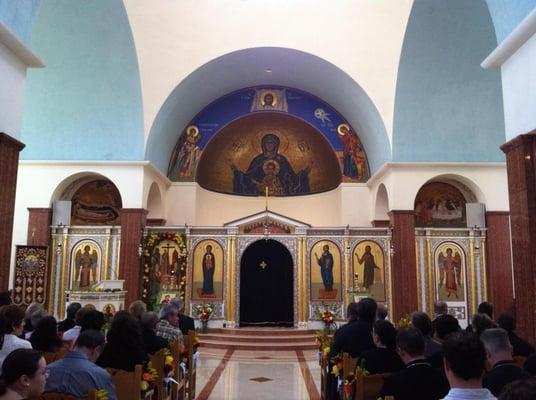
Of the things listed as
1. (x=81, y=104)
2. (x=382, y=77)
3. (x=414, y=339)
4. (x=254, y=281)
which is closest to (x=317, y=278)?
(x=254, y=281)

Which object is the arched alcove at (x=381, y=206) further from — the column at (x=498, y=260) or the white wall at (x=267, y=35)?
the column at (x=498, y=260)

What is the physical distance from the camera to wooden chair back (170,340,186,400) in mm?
6648

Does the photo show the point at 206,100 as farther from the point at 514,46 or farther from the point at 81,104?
the point at 514,46

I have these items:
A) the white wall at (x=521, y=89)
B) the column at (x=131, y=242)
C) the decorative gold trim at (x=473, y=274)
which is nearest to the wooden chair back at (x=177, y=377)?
the white wall at (x=521, y=89)

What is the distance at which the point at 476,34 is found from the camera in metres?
14.1

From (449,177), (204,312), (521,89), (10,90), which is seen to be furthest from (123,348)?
(449,177)

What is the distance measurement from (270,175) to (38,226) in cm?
947

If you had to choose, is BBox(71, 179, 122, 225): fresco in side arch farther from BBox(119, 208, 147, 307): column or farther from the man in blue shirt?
the man in blue shirt

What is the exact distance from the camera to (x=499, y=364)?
12.5 feet

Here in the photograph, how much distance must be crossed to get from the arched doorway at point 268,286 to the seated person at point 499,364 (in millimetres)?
15724

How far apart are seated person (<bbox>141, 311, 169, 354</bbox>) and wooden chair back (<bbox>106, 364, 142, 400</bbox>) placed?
4.89 ft

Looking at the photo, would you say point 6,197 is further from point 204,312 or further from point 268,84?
point 268,84

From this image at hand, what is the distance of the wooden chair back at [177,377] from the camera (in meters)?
6.65

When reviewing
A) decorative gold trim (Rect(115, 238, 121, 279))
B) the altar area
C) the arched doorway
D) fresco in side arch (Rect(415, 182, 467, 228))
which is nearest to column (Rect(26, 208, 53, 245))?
the altar area
